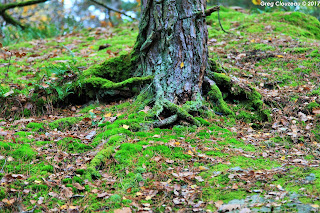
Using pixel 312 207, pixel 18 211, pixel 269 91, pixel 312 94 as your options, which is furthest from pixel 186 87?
pixel 18 211

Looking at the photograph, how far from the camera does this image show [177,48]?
5.03 metres

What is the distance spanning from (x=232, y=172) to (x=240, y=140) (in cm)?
105

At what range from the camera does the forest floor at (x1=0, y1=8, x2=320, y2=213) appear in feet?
9.80

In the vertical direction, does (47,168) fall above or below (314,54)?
below

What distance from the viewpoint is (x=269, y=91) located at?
576 cm

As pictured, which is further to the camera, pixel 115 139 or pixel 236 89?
pixel 236 89

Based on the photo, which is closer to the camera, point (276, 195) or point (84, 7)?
point (276, 195)

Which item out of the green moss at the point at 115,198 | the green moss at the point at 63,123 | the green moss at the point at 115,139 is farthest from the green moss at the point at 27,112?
the green moss at the point at 115,198

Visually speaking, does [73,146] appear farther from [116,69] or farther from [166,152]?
[116,69]

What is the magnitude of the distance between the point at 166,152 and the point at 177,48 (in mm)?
2034

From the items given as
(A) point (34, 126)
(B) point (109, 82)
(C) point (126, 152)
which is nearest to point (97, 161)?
(C) point (126, 152)

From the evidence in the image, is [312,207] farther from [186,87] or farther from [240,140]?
[186,87]

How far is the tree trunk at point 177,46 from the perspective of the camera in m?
4.96

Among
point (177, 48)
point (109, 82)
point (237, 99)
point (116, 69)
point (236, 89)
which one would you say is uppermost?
point (177, 48)
